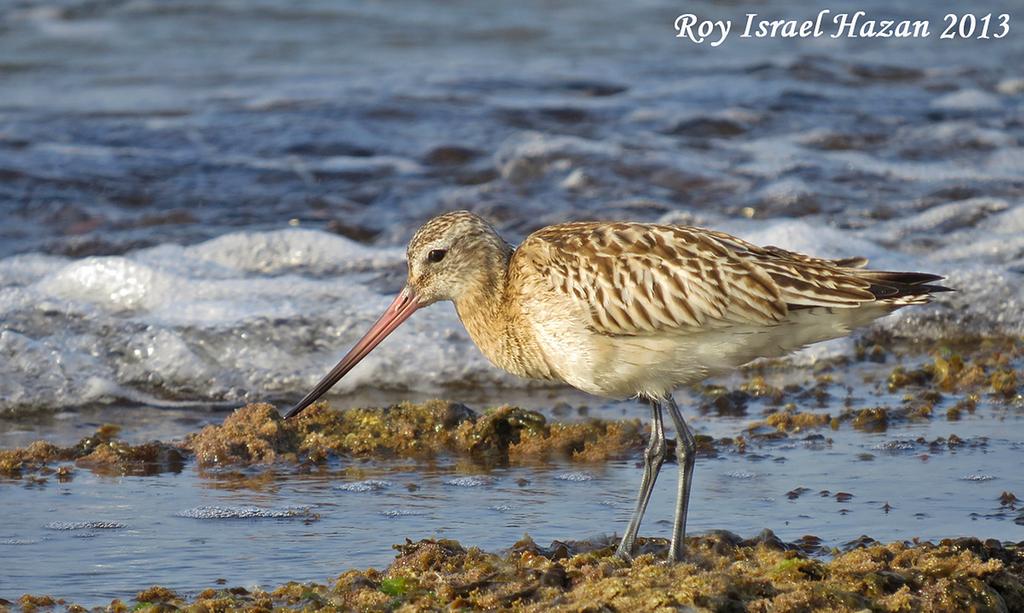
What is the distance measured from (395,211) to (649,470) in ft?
24.1

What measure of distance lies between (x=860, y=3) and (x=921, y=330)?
13.2 meters

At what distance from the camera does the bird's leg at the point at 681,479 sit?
602cm

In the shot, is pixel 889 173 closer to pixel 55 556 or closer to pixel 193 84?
pixel 193 84

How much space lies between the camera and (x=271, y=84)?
57.6 ft

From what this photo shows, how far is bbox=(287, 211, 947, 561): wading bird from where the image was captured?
20.2ft

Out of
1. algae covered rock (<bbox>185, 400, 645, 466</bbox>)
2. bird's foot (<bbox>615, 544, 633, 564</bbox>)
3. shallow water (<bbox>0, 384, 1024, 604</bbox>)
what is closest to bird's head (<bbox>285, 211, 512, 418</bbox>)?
shallow water (<bbox>0, 384, 1024, 604</bbox>)

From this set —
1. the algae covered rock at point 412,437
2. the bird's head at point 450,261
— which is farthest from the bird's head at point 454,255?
the algae covered rock at point 412,437

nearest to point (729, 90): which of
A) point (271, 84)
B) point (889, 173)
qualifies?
point (889, 173)

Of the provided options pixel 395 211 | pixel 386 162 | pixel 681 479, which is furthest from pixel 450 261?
pixel 386 162

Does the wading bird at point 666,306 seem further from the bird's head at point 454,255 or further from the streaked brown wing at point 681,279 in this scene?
the bird's head at point 454,255

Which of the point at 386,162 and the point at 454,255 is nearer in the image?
the point at 454,255

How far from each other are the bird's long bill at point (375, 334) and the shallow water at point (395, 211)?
47 centimetres

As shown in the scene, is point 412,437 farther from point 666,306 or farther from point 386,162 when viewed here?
point 386,162

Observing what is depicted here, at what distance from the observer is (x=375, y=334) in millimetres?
7195
